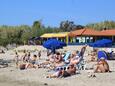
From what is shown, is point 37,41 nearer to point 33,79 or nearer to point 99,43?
point 99,43

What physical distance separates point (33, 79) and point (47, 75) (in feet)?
2.04

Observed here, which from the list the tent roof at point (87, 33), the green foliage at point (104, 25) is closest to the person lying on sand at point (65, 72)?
the tent roof at point (87, 33)

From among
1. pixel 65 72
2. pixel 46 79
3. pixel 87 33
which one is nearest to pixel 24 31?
pixel 87 33

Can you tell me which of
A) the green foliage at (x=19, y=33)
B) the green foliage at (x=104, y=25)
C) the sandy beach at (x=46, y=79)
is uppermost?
the green foliage at (x=104, y=25)

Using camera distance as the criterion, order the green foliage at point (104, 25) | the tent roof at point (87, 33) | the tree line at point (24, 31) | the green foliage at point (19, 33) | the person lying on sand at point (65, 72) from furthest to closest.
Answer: the green foliage at point (104, 25) → the tree line at point (24, 31) → the green foliage at point (19, 33) → the tent roof at point (87, 33) → the person lying on sand at point (65, 72)

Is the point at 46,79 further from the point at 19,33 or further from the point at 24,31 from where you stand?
the point at 19,33

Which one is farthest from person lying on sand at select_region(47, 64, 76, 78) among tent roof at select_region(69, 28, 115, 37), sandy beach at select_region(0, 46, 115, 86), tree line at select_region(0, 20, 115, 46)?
tree line at select_region(0, 20, 115, 46)

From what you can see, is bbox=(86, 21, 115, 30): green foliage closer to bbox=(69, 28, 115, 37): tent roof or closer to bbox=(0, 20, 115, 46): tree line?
bbox=(0, 20, 115, 46): tree line

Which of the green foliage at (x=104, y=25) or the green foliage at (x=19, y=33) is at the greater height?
the green foliage at (x=104, y=25)

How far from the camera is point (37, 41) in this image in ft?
213

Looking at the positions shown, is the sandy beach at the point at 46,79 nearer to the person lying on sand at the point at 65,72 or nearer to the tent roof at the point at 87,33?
the person lying on sand at the point at 65,72

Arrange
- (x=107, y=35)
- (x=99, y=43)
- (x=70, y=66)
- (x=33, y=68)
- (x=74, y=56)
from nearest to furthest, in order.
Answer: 1. (x=70, y=66)
2. (x=74, y=56)
3. (x=33, y=68)
4. (x=99, y=43)
5. (x=107, y=35)

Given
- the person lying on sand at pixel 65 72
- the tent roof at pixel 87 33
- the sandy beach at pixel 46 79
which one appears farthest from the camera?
the tent roof at pixel 87 33

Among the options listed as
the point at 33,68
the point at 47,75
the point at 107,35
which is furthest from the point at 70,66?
the point at 107,35
